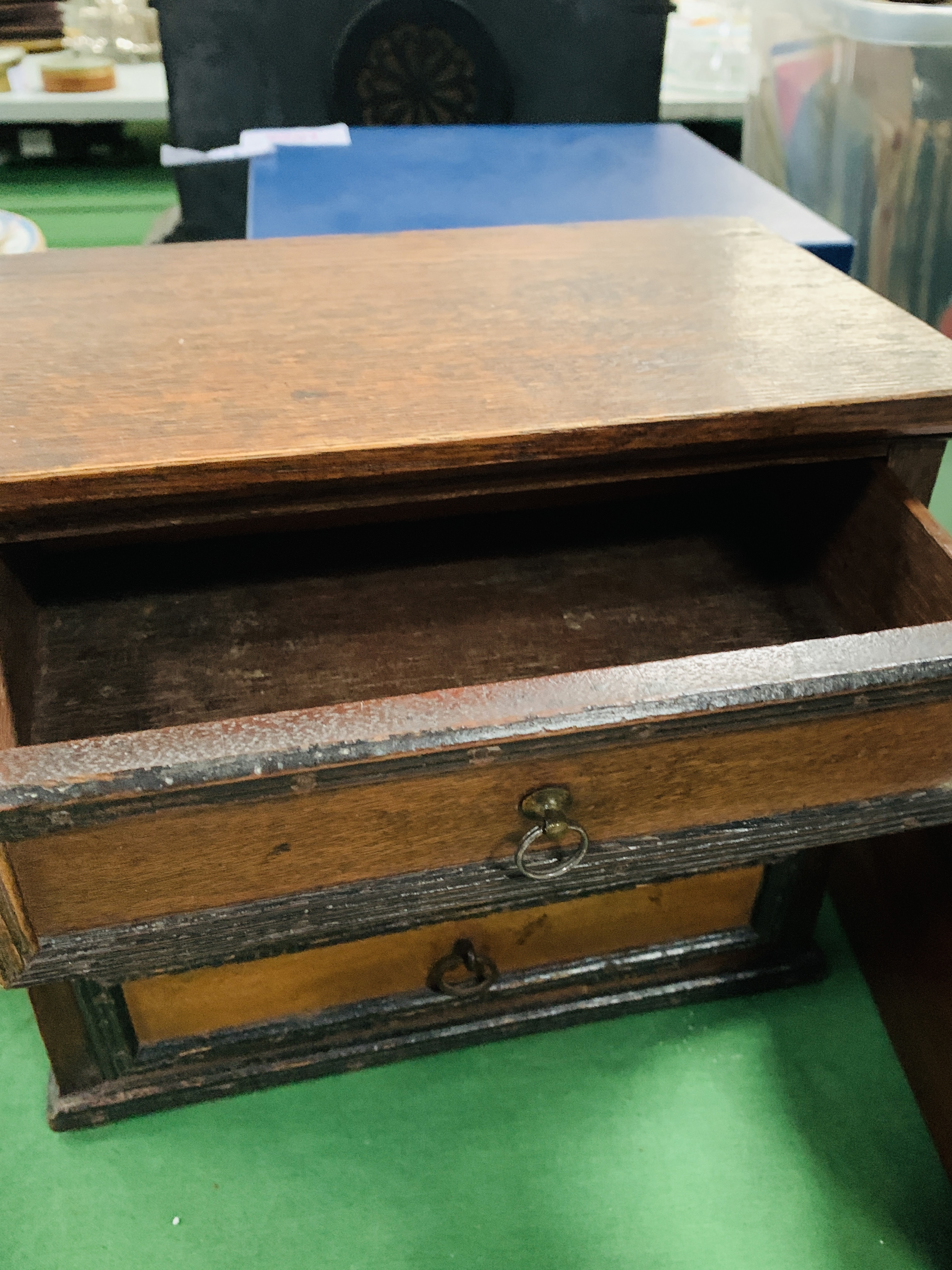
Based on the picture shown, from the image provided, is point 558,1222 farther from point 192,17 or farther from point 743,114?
point 743,114

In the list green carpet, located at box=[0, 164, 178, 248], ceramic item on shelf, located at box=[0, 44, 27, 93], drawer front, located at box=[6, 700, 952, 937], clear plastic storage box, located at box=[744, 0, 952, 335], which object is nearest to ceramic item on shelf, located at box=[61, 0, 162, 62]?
ceramic item on shelf, located at box=[0, 44, 27, 93]

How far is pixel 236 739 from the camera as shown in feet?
1.39

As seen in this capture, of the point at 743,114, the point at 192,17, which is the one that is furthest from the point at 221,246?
the point at 743,114

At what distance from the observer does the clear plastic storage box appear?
1.22 metres

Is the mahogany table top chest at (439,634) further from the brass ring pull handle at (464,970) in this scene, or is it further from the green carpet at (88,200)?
the green carpet at (88,200)

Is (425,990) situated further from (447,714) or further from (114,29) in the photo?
(114,29)

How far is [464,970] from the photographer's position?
0.76m

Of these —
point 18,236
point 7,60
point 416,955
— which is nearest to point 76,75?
point 7,60

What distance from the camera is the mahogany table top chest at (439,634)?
46cm

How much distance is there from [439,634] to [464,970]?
10.7 inches

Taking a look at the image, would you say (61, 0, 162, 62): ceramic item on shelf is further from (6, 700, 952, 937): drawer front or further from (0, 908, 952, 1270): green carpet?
(6, 700, 952, 937): drawer front

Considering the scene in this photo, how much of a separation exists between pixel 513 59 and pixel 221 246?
1.05 metres

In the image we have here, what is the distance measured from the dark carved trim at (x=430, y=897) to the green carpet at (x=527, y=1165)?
285 millimetres

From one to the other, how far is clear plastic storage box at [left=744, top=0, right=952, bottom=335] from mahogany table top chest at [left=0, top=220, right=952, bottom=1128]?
2.07 ft
